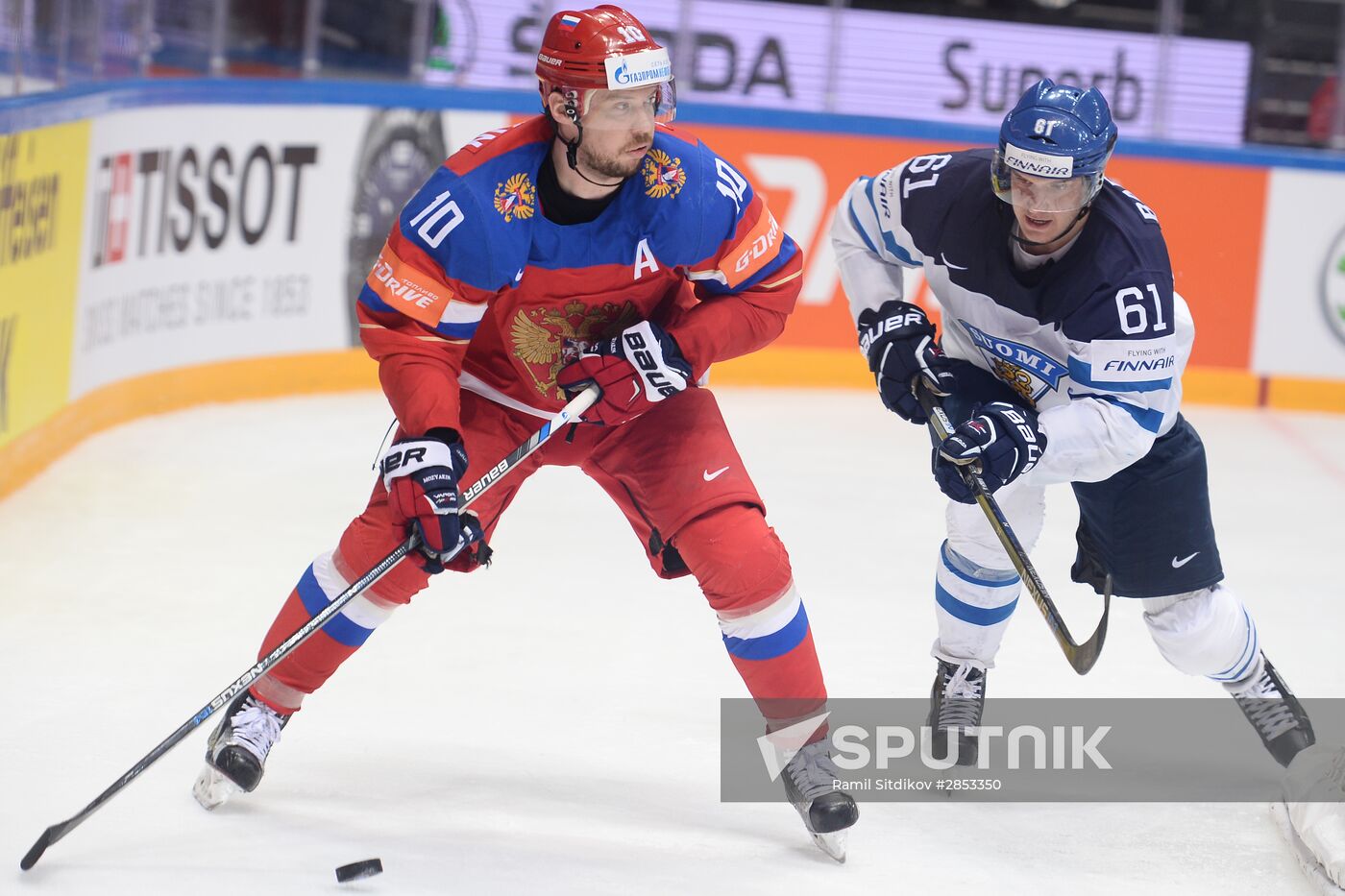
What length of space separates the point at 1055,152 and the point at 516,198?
943 mm

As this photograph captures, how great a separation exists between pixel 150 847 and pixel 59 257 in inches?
116

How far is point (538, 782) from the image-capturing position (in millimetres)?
3367

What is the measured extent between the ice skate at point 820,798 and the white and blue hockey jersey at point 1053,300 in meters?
0.66

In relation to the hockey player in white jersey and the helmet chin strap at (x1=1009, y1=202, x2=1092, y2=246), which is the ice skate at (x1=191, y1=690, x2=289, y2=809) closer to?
the hockey player in white jersey

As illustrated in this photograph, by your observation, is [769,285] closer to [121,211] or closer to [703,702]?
[703,702]

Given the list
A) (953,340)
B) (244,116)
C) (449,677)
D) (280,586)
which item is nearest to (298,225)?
(244,116)

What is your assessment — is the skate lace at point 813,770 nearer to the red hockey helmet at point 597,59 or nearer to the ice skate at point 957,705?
the ice skate at point 957,705

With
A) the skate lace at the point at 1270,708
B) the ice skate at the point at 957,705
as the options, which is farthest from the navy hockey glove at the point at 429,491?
the skate lace at the point at 1270,708

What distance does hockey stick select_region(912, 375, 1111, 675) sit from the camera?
126 inches

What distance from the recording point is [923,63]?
8.12m

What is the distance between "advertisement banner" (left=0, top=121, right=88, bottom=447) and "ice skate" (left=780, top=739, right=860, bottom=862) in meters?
2.95

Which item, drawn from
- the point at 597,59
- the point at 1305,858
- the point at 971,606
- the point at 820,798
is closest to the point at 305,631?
the point at 820,798

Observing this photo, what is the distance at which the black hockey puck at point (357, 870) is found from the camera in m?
2.83

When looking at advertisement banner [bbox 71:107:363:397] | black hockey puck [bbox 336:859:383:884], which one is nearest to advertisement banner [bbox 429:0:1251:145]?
advertisement banner [bbox 71:107:363:397]
